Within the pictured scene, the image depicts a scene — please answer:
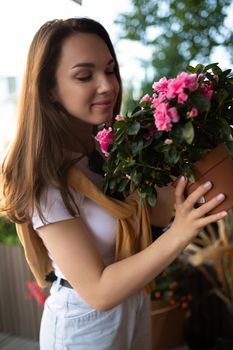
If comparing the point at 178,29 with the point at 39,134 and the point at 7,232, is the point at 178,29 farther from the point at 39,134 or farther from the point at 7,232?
the point at 7,232

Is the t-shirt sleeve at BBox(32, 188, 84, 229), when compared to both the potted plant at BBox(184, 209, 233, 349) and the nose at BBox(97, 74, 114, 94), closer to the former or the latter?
the nose at BBox(97, 74, 114, 94)

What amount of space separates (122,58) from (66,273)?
1.25 metres

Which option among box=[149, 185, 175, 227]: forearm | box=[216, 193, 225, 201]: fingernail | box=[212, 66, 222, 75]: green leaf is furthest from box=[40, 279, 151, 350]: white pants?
box=[212, 66, 222, 75]: green leaf

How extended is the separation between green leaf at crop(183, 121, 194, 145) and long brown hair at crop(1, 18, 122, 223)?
0.35 m

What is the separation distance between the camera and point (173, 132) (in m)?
0.73

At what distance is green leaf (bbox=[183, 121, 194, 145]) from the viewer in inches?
27.6

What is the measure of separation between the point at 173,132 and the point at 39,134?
36 cm

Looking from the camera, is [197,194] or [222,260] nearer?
[197,194]

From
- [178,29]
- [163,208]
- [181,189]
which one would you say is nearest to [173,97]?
[181,189]

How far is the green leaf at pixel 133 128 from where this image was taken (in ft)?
2.44

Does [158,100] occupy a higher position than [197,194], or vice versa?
[158,100]

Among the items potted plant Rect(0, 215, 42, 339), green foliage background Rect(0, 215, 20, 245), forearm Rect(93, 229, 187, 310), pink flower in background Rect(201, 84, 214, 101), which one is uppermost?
pink flower in background Rect(201, 84, 214, 101)

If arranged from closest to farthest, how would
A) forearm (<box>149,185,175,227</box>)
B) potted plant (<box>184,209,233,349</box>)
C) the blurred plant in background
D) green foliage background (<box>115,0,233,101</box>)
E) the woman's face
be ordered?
the woman's face, forearm (<box>149,185,175,227</box>), green foliage background (<box>115,0,233,101</box>), potted plant (<box>184,209,233,349</box>), the blurred plant in background

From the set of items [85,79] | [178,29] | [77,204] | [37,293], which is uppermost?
[178,29]
